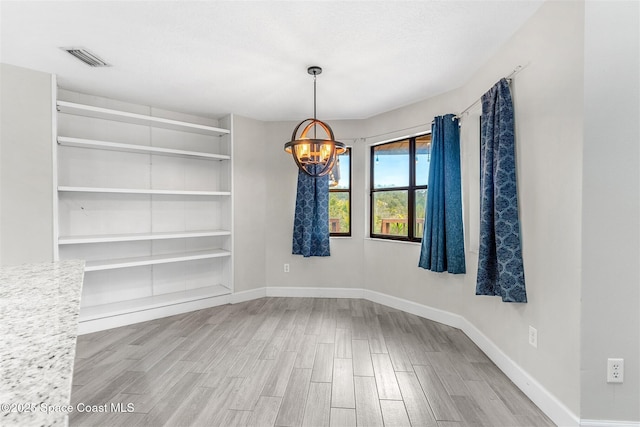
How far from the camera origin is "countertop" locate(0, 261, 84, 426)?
0.49 meters

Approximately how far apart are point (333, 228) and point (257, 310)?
61.4 inches

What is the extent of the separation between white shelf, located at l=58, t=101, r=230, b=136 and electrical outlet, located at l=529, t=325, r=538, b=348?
3.91 metres

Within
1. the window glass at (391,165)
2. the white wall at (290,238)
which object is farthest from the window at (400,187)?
the white wall at (290,238)

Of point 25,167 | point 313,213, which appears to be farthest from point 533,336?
point 25,167

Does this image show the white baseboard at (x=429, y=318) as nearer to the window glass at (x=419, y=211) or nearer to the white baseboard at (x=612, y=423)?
the white baseboard at (x=612, y=423)

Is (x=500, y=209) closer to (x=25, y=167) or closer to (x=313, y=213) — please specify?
(x=313, y=213)

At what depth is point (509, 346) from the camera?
94.9 inches

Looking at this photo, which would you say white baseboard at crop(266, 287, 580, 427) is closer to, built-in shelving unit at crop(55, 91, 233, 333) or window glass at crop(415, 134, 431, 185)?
built-in shelving unit at crop(55, 91, 233, 333)

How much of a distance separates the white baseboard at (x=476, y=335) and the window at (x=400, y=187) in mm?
855

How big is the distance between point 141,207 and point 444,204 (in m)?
3.62

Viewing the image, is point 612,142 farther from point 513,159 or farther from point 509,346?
point 509,346

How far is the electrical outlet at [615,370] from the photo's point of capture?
1.70 metres

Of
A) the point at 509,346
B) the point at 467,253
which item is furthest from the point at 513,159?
the point at 509,346

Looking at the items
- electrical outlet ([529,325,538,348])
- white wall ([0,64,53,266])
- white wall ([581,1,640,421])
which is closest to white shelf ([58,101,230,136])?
white wall ([0,64,53,266])
